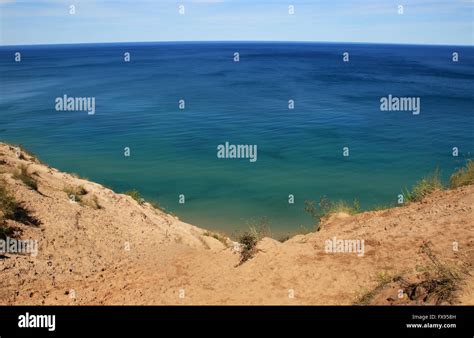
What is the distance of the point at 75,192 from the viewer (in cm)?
1500

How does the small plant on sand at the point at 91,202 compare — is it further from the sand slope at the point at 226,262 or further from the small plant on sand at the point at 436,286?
the small plant on sand at the point at 436,286

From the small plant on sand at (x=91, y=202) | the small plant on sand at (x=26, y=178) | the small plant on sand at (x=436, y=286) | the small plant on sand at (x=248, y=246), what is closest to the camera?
the small plant on sand at (x=436, y=286)

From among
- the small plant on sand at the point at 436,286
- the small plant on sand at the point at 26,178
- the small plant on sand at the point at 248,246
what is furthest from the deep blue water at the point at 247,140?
the small plant on sand at the point at 436,286

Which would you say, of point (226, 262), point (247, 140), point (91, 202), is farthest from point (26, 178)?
point (247, 140)

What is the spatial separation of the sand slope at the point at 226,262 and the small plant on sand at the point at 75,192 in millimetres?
365

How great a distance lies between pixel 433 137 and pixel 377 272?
29437mm

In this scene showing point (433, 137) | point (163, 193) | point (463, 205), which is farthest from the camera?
point (433, 137)

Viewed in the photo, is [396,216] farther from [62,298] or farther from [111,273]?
[62,298]

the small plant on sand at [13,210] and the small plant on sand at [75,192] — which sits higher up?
the small plant on sand at [75,192]

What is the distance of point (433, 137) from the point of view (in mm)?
35375

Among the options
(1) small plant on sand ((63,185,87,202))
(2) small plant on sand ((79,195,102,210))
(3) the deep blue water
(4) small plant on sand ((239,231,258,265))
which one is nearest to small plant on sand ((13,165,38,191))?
(1) small plant on sand ((63,185,87,202))

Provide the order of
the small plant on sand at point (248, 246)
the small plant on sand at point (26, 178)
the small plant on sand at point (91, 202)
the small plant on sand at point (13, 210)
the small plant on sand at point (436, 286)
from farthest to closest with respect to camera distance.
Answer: the small plant on sand at point (91, 202) → the small plant on sand at point (26, 178) → the small plant on sand at point (13, 210) → the small plant on sand at point (248, 246) → the small plant on sand at point (436, 286)

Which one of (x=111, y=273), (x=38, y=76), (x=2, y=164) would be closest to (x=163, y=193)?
(x=2, y=164)

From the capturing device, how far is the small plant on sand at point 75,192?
14.4m
